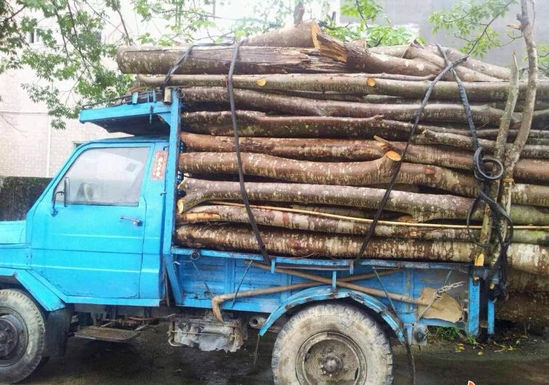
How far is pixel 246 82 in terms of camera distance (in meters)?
3.91

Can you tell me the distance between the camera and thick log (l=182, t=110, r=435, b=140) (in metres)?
3.65

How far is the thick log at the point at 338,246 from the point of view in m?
3.41

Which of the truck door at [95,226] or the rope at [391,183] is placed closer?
the rope at [391,183]

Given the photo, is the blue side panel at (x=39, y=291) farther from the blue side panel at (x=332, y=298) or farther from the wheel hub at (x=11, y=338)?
the blue side panel at (x=332, y=298)

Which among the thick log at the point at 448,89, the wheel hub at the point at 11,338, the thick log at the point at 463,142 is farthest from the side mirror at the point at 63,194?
the thick log at the point at 463,142

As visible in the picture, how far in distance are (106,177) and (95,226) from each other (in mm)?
474

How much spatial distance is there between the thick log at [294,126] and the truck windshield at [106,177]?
63 centimetres

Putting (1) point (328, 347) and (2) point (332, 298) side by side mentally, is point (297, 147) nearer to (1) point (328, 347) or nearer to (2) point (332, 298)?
(2) point (332, 298)

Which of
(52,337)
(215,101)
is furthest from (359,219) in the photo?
(52,337)

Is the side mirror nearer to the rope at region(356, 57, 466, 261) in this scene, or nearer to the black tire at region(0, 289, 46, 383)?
the black tire at region(0, 289, 46, 383)

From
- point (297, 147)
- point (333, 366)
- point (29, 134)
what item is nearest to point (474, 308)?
point (333, 366)

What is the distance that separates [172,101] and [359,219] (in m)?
1.86

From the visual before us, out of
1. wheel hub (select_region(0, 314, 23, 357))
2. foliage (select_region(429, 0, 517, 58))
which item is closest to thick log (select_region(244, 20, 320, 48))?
wheel hub (select_region(0, 314, 23, 357))

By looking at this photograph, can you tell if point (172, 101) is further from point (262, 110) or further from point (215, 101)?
point (262, 110)
